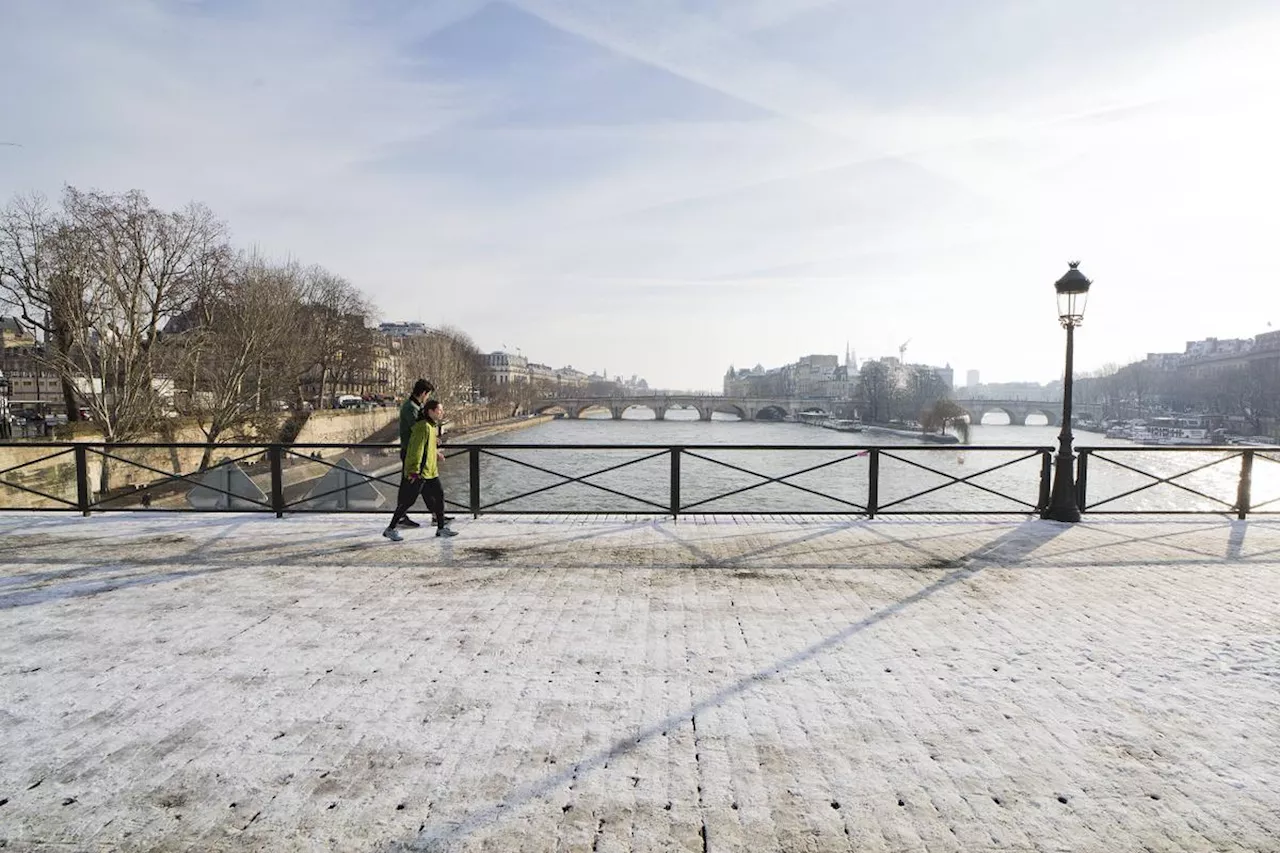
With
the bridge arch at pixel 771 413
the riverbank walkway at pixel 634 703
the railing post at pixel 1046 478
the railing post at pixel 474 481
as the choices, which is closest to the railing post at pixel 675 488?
the riverbank walkway at pixel 634 703

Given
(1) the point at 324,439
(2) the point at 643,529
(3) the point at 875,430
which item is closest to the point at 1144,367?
(3) the point at 875,430

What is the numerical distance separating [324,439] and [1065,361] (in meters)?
43.4

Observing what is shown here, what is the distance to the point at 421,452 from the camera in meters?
6.76

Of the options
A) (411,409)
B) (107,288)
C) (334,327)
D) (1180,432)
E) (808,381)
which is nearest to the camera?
(411,409)

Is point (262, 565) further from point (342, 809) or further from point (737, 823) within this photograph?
point (737, 823)

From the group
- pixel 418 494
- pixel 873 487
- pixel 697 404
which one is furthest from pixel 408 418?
pixel 697 404

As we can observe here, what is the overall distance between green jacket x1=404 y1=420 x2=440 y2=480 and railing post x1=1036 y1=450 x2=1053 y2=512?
22.9 ft

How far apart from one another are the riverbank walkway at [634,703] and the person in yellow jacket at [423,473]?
107cm

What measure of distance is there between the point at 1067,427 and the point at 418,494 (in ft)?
24.2

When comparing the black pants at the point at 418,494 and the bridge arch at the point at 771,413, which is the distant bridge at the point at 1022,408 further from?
the black pants at the point at 418,494

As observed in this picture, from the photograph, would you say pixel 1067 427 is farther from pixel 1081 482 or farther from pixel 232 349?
pixel 232 349

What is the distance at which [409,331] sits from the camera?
133m

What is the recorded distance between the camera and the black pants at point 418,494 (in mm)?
6730

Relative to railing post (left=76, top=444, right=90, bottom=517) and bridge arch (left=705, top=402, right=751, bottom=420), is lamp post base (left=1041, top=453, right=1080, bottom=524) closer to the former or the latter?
railing post (left=76, top=444, right=90, bottom=517)
